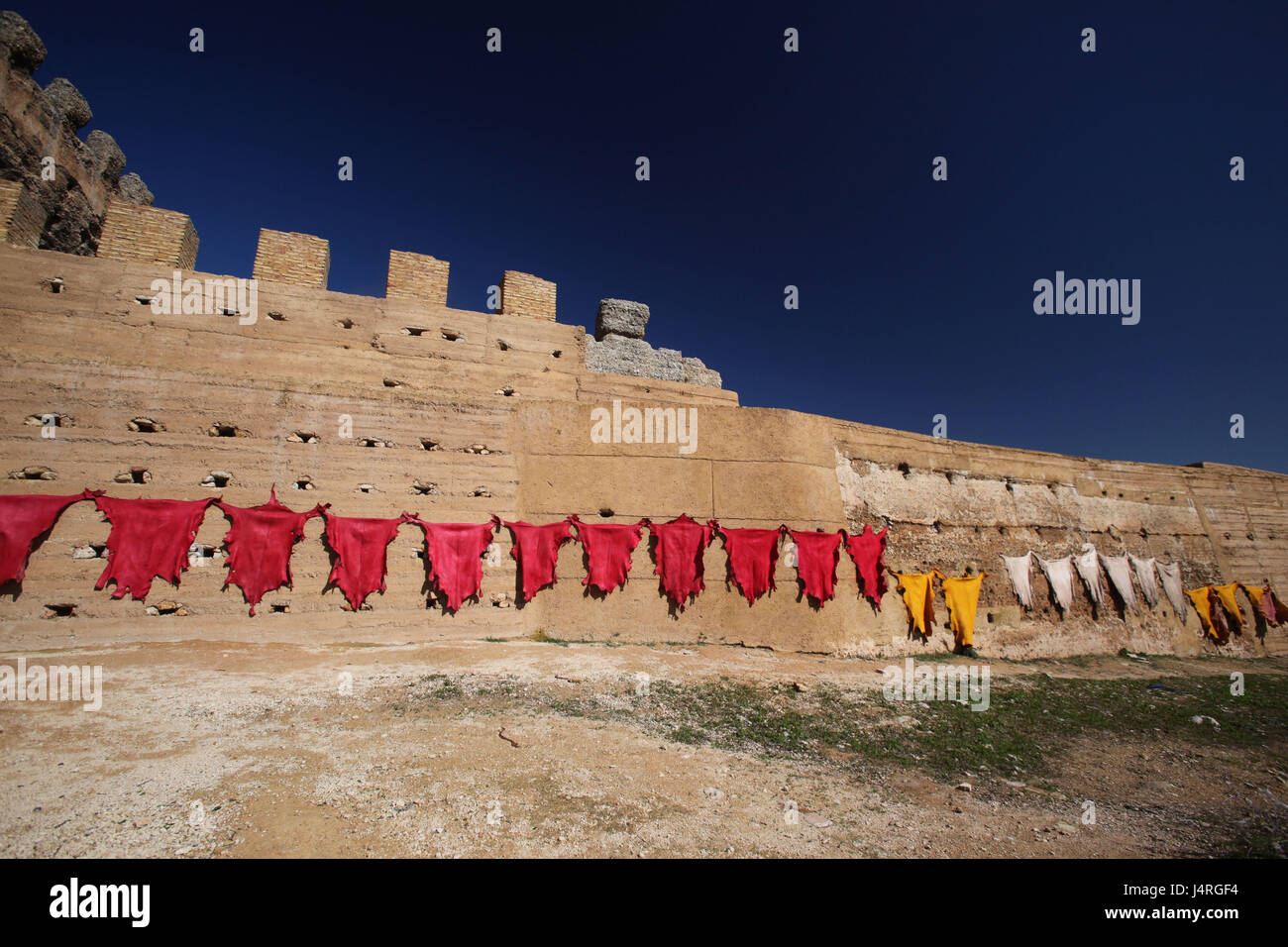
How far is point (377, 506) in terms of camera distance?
8.25 meters

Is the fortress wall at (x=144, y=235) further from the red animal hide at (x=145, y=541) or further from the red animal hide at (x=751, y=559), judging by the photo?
the red animal hide at (x=751, y=559)

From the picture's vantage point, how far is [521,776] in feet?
13.2

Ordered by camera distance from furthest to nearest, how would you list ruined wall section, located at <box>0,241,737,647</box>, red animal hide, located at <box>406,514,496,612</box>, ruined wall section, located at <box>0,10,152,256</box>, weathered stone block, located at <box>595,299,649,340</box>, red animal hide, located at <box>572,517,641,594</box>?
weathered stone block, located at <box>595,299,649,340</box> < ruined wall section, located at <box>0,10,152,256</box> < red animal hide, located at <box>572,517,641,594</box> < red animal hide, located at <box>406,514,496,612</box> < ruined wall section, located at <box>0,241,737,647</box>

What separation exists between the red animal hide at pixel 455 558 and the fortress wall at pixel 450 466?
0.81 ft

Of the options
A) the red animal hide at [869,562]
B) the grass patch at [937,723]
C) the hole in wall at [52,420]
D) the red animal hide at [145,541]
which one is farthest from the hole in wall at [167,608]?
the red animal hide at [869,562]

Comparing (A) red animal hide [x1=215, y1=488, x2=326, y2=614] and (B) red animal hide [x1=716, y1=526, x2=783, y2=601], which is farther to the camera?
(B) red animal hide [x1=716, y1=526, x2=783, y2=601]

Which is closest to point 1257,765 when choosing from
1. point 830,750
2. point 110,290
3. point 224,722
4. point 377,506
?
point 830,750

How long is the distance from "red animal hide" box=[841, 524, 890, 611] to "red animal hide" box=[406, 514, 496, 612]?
6837mm

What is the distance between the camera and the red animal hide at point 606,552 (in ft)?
28.9

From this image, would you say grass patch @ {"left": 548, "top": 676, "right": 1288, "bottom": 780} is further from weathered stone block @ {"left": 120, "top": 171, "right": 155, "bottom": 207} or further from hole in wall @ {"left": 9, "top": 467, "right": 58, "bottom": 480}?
weathered stone block @ {"left": 120, "top": 171, "right": 155, "bottom": 207}

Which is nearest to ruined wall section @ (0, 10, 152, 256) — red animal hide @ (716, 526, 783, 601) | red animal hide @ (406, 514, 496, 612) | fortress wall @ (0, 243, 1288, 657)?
fortress wall @ (0, 243, 1288, 657)

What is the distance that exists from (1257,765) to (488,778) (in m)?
8.17

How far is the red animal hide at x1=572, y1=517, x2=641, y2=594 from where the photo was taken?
8.82m

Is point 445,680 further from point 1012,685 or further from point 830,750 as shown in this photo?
point 1012,685
